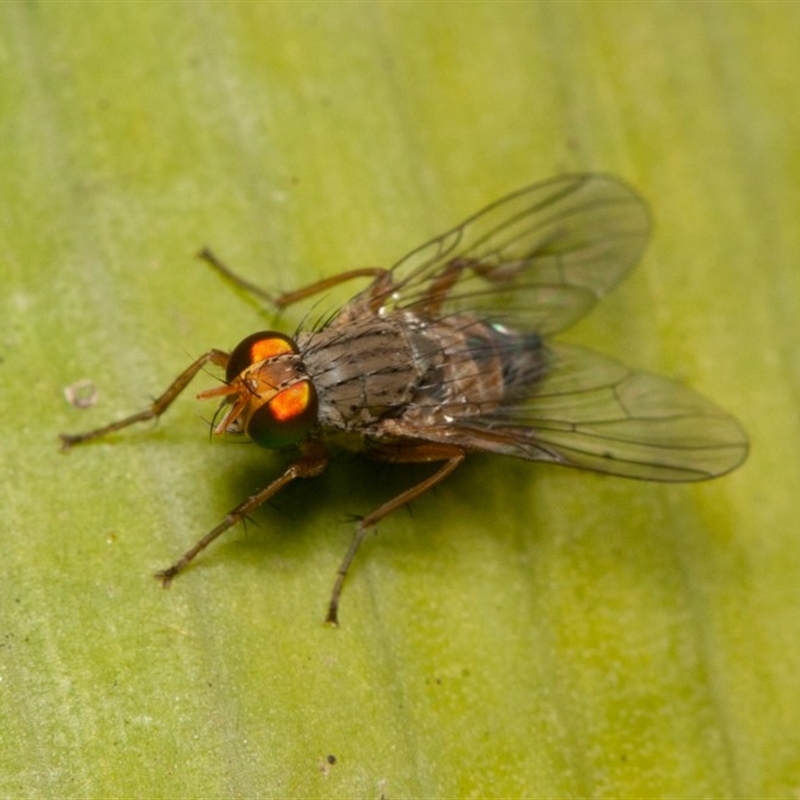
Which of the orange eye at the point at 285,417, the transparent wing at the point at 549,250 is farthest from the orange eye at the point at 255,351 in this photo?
the transparent wing at the point at 549,250

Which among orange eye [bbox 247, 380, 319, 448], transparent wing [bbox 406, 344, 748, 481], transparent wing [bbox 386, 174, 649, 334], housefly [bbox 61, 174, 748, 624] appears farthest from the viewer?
transparent wing [bbox 386, 174, 649, 334]

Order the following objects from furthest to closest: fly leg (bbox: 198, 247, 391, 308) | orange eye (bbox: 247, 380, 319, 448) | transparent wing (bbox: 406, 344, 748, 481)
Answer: fly leg (bbox: 198, 247, 391, 308) → transparent wing (bbox: 406, 344, 748, 481) → orange eye (bbox: 247, 380, 319, 448)

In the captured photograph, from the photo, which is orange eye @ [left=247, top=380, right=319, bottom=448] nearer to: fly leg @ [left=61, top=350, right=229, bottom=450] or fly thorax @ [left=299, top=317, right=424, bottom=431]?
fly thorax @ [left=299, top=317, right=424, bottom=431]

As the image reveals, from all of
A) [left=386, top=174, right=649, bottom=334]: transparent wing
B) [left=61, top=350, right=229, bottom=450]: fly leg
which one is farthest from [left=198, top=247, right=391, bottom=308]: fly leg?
[left=61, top=350, right=229, bottom=450]: fly leg

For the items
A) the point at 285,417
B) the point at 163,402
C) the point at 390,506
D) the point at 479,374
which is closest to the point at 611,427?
the point at 479,374

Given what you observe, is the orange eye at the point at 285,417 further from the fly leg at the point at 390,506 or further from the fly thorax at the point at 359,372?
the fly leg at the point at 390,506

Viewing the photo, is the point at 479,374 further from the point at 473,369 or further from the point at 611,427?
the point at 611,427

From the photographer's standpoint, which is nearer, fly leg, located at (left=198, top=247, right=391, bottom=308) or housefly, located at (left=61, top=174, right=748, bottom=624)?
housefly, located at (left=61, top=174, right=748, bottom=624)
